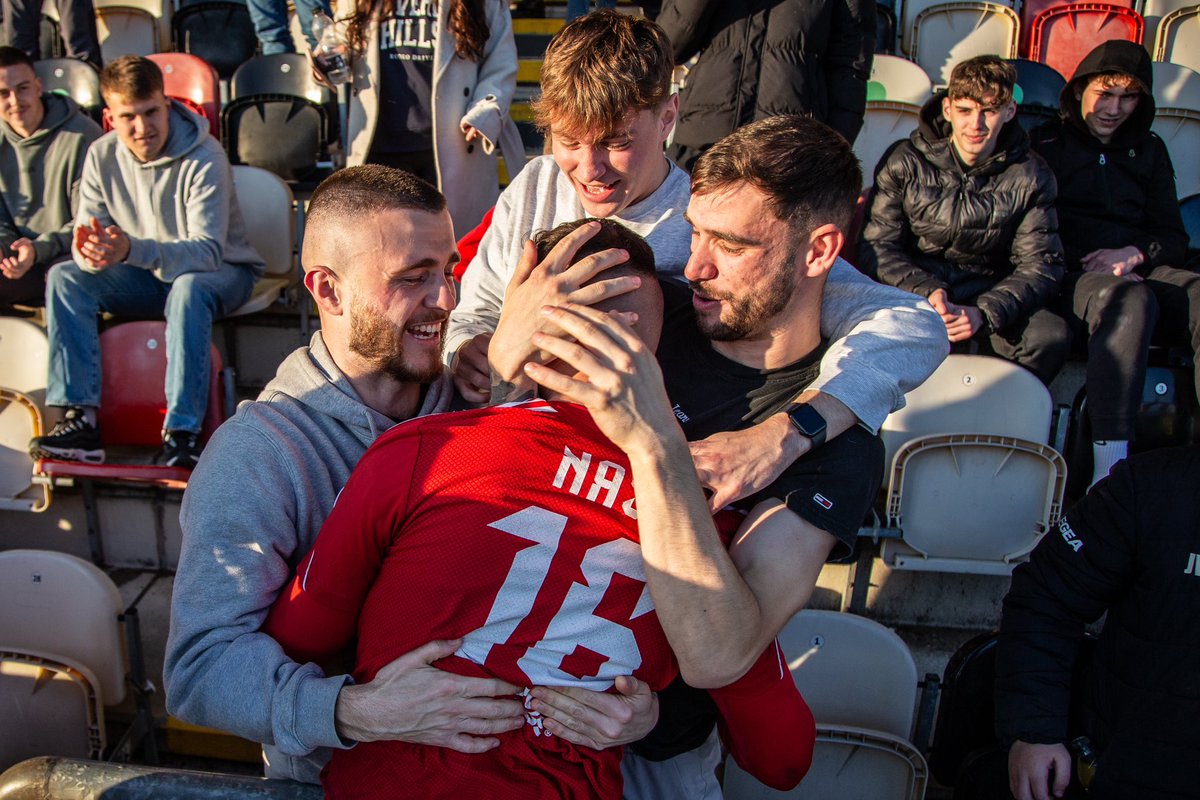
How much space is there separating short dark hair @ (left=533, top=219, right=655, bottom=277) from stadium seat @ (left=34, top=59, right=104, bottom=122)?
526cm

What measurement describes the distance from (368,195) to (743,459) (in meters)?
0.87

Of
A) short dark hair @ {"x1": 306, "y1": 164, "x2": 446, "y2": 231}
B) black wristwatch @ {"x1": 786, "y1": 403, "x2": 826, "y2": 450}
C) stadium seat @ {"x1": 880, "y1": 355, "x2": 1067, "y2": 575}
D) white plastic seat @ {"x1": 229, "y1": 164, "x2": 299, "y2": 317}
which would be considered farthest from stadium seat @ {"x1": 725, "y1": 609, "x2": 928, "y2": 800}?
white plastic seat @ {"x1": 229, "y1": 164, "x2": 299, "y2": 317}

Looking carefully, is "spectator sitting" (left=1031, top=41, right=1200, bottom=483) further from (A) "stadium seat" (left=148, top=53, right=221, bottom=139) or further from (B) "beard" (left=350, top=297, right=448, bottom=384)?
(A) "stadium seat" (left=148, top=53, right=221, bottom=139)

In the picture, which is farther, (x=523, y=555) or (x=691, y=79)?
(x=691, y=79)

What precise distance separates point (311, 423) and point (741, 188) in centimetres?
92

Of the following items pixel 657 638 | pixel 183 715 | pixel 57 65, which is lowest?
pixel 183 715

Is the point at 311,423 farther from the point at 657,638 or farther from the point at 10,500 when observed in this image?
the point at 10,500

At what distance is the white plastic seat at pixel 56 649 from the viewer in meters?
2.66

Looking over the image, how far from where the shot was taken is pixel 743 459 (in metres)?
1.52

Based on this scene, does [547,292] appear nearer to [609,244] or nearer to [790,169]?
[609,244]

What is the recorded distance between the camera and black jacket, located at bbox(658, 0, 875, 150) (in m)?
3.43

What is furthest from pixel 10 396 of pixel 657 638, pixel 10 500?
pixel 657 638

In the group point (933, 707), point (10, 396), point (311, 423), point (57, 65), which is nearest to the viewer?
point (311, 423)

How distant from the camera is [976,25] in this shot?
652 cm
